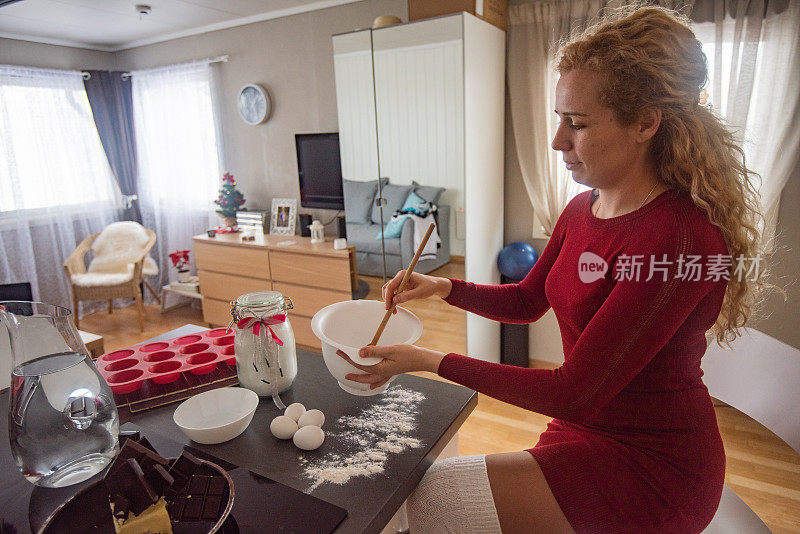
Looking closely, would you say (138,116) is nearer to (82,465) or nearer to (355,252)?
(355,252)

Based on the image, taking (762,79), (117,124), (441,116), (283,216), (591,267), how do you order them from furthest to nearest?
(117,124)
(283,216)
(441,116)
(762,79)
(591,267)

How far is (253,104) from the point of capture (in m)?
3.85

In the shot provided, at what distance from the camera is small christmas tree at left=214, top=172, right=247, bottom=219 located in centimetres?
389

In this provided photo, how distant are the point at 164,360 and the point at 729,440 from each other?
8.10 feet

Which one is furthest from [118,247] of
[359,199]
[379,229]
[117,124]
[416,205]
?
[416,205]

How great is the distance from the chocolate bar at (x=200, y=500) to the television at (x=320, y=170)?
2.78 meters

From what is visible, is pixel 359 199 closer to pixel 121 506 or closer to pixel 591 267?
pixel 591 267

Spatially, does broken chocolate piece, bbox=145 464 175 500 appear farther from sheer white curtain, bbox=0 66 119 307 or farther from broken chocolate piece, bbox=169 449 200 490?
sheer white curtain, bbox=0 66 119 307

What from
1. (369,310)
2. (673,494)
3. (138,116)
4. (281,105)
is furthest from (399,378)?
(138,116)

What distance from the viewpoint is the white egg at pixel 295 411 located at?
1005mm

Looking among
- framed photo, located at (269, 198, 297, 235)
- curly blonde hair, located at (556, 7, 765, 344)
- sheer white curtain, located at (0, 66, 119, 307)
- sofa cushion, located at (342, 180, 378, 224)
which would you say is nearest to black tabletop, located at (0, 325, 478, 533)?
curly blonde hair, located at (556, 7, 765, 344)

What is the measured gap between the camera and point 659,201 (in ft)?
3.12

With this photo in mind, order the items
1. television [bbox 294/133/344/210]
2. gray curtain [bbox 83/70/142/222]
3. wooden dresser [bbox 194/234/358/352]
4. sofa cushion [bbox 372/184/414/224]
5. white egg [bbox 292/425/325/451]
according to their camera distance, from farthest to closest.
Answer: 1. gray curtain [bbox 83/70/142/222]
2. television [bbox 294/133/344/210]
3. wooden dresser [bbox 194/234/358/352]
4. sofa cushion [bbox 372/184/414/224]
5. white egg [bbox 292/425/325/451]

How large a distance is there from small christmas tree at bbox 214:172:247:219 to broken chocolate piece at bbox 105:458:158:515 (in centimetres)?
338
